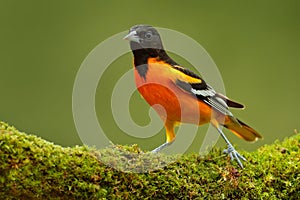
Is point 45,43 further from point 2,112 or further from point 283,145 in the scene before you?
point 283,145

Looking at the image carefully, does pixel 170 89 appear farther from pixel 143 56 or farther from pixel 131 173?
pixel 131 173

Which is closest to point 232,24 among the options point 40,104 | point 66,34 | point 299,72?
point 299,72

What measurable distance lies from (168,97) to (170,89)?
0.05 m

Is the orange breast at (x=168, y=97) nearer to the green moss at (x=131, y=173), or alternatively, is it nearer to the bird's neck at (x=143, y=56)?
the bird's neck at (x=143, y=56)

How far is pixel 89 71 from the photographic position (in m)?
3.22

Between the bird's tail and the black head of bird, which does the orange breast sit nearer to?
the black head of bird

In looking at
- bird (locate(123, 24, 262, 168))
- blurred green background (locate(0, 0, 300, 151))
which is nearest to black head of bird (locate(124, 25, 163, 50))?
bird (locate(123, 24, 262, 168))

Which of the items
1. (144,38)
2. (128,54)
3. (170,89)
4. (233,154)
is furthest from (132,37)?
(128,54)

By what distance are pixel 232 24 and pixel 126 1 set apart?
61.4 inches

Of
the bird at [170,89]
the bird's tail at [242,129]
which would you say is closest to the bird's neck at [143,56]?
the bird at [170,89]

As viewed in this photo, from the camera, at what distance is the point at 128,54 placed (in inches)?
316

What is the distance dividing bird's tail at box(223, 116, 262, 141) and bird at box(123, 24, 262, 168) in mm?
138

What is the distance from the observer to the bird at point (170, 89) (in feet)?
10.3

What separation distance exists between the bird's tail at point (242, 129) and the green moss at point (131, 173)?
248 mm
